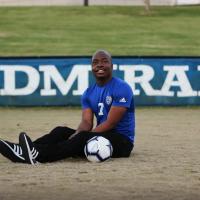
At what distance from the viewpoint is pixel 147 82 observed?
17.6m

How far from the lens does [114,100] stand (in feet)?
29.2

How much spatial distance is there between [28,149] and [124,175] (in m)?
1.34

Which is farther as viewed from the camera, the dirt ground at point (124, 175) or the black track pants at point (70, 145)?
the black track pants at point (70, 145)

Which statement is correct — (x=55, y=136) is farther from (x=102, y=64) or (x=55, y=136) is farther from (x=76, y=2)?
(x=76, y=2)

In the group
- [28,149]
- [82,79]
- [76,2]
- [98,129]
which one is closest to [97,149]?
[98,129]

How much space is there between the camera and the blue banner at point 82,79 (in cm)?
1752

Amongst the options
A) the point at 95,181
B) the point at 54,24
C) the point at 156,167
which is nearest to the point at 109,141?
the point at 156,167

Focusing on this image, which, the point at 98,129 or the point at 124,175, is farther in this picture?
the point at 98,129

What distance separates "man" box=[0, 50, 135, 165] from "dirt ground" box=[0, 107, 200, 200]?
0.14 meters

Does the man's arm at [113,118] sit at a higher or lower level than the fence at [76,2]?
lower

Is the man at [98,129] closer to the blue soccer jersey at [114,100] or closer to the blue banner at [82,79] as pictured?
the blue soccer jersey at [114,100]

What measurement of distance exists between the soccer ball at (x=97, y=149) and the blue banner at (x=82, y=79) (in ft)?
28.8

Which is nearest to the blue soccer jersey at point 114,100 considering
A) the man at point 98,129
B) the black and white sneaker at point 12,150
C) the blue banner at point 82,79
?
the man at point 98,129

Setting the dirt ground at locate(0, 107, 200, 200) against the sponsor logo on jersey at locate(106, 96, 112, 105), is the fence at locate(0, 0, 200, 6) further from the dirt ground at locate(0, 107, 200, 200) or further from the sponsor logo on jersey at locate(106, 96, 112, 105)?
the sponsor logo on jersey at locate(106, 96, 112, 105)
